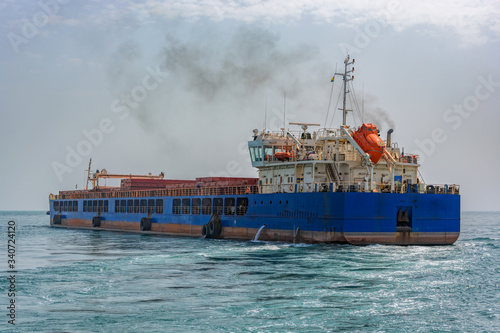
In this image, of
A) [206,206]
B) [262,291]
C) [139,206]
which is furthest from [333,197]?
[139,206]

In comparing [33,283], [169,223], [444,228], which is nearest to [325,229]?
[444,228]

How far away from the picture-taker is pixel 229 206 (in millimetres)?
55000

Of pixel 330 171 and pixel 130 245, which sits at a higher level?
pixel 330 171

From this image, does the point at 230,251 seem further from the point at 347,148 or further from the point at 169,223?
the point at 169,223

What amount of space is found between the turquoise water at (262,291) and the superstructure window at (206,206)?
55.5ft

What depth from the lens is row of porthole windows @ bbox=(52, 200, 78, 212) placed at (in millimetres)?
92350

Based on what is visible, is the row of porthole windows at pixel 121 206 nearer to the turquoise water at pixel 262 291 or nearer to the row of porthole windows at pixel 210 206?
the row of porthole windows at pixel 210 206

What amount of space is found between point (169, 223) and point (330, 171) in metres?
24.7

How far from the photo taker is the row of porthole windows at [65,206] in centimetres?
9235

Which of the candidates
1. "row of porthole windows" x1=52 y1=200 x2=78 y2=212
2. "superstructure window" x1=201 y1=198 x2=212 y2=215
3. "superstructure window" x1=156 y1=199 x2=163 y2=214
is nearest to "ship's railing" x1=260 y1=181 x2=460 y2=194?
"superstructure window" x1=201 y1=198 x2=212 y2=215

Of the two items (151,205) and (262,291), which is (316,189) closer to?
(262,291)

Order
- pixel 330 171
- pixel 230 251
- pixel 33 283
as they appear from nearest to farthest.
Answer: pixel 33 283 < pixel 230 251 < pixel 330 171

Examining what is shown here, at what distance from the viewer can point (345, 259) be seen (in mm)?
35500

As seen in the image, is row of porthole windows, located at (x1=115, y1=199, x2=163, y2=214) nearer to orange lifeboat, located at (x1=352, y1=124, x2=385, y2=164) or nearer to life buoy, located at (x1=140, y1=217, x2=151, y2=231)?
life buoy, located at (x1=140, y1=217, x2=151, y2=231)
